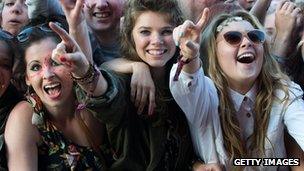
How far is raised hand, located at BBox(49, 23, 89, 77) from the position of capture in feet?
5.17

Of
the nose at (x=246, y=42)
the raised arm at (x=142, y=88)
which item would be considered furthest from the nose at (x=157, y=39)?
the nose at (x=246, y=42)

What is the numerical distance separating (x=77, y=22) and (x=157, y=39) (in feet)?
1.12

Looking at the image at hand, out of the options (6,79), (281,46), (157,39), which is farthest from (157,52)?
(281,46)

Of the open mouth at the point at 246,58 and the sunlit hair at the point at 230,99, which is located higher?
the open mouth at the point at 246,58

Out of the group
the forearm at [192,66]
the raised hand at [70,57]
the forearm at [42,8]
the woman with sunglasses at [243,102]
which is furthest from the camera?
the forearm at [42,8]

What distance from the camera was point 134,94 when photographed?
6.21 ft

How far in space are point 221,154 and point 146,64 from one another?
19.0 inches

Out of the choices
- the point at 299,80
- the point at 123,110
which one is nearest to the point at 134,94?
the point at 123,110

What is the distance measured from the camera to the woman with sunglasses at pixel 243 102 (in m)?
1.92

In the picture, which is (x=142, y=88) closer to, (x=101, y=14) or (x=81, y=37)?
(x=81, y=37)

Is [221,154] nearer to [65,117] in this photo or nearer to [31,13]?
[65,117]

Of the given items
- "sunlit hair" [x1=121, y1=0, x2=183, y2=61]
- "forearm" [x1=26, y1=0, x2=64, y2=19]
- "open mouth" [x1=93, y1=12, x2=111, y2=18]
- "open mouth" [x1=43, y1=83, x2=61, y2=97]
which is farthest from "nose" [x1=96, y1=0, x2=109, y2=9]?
"open mouth" [x1=43, y1=83, x2=61, y2=97]

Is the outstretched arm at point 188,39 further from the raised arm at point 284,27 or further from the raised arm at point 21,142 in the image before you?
the raised arm at point 284,27

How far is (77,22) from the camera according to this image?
1.81 metres
